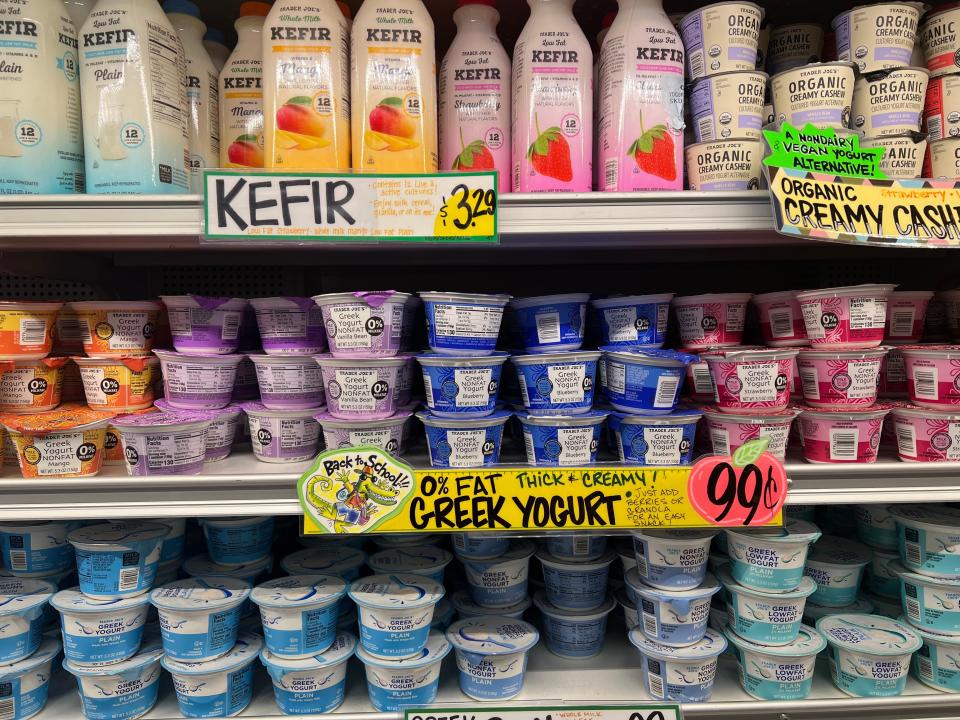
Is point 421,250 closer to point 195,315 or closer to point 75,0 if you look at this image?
point 195,315

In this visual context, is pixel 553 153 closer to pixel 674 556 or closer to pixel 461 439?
pixel 461 439

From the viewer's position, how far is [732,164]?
3.67 feet

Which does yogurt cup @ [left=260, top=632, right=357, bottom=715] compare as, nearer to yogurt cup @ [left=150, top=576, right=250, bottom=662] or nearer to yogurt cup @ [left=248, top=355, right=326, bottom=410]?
yogurt cup @ [left=150, top=576, right=250, bottom=662]

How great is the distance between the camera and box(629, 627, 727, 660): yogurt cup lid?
3.78ft

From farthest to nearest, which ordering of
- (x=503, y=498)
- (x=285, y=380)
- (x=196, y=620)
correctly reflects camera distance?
(x=285, y=380), (x=196, y=620), (x=503, y=498)

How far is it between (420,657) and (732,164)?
1.18 meters

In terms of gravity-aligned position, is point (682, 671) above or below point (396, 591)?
below

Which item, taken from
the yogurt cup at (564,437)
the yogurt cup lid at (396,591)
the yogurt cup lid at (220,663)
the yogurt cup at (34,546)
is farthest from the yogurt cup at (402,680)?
the yogurt cup at (34,546)

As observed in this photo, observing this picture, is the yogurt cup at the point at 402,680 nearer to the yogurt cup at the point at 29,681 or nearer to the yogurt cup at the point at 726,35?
the yogurt cup at the point at 29,681

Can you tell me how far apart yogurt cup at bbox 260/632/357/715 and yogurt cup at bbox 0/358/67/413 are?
28.4 inches

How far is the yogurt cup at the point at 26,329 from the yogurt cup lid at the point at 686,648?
1.41 m

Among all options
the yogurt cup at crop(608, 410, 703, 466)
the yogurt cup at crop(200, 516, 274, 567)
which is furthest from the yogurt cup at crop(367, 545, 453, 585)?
the yogurt cup at crop(608, 410, 703, 466)

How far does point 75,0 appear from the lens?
1.15 meters

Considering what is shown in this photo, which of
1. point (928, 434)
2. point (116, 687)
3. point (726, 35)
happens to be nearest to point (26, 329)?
point (116, 687)
